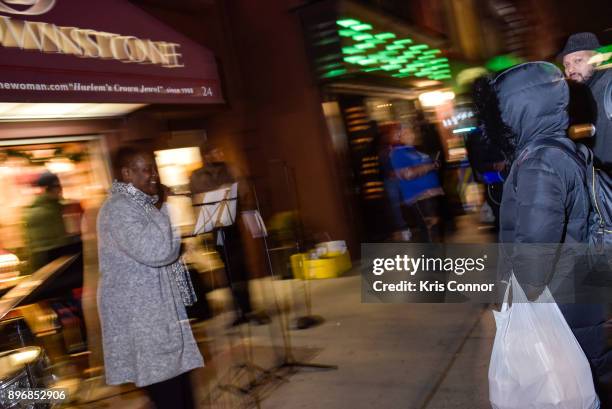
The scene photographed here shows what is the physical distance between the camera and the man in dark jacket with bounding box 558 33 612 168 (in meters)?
3.53

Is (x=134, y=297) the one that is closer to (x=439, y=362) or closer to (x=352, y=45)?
(x=439, y=362)

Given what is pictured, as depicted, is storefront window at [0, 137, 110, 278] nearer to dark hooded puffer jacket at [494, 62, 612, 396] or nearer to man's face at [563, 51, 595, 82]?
dark hooded puffer jacket at [494, 62, 612, 396]

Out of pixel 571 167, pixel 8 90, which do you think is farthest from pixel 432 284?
pixel 8 90

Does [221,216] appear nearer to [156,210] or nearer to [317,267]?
[156,210]

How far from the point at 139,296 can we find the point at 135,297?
2 cm

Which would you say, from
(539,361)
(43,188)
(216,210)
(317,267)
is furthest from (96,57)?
(317,267)

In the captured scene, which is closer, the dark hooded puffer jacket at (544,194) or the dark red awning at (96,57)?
the dark hooded puffer jacket at (544,194)

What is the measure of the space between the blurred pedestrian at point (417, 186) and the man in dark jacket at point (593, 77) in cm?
207

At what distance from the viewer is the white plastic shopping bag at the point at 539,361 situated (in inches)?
A: 85.1

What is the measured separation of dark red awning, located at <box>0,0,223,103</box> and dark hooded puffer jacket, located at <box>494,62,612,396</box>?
308 cm

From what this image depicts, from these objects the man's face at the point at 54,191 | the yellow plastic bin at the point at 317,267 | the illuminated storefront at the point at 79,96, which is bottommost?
the yellow plastic bin at the point at 317,267

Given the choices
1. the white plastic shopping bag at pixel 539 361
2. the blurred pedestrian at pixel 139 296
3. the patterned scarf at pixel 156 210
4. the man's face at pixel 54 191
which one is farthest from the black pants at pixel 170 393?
the man's face at pixel 54 191

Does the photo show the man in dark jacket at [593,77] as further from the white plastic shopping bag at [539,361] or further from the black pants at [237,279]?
the black pants at [237,279]

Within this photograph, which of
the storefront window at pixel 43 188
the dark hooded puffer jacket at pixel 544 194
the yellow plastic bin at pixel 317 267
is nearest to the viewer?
the dark hooded puffer jacket at pixel 544 194
